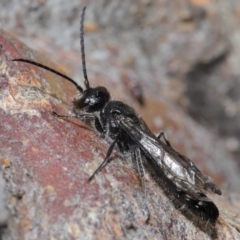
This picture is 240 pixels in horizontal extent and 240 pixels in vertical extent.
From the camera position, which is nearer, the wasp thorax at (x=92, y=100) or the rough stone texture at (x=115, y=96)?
the rough stone texture at (x=115, y=96)

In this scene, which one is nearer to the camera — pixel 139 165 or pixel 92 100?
pixel 139 165

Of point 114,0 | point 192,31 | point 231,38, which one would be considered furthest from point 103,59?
point 231,38

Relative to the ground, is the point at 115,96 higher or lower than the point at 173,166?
higher

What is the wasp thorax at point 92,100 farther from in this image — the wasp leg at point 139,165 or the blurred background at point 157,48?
the blurred background at point 157,48

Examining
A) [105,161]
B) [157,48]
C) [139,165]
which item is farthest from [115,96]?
[157,48]

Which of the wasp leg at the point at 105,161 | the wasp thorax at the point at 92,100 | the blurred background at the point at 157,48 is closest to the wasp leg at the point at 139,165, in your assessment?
the wasp leg at the point at 105,161

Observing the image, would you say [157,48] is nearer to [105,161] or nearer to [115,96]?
[115,96]

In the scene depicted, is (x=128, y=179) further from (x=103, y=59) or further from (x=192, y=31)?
(x=192, y=31)
